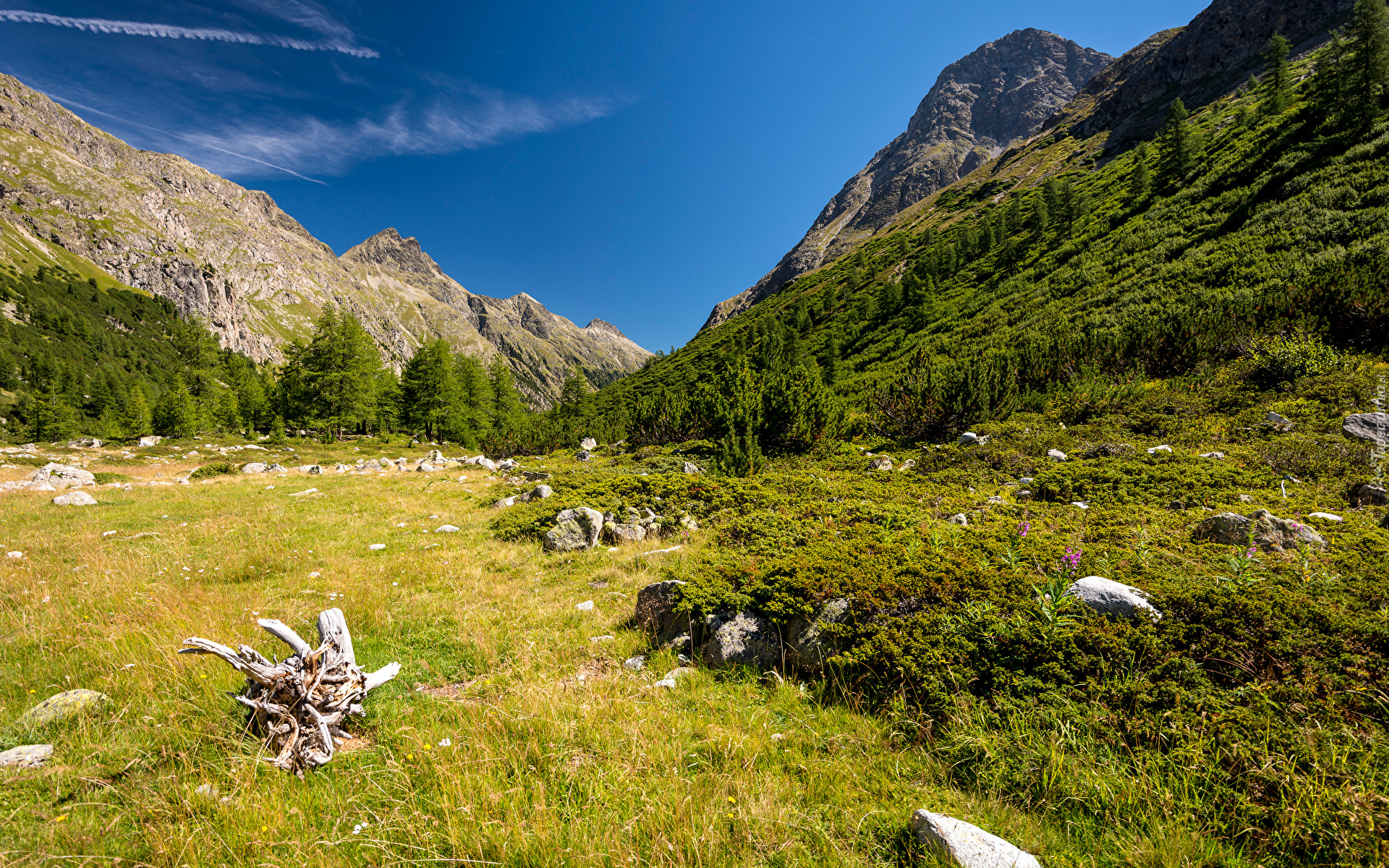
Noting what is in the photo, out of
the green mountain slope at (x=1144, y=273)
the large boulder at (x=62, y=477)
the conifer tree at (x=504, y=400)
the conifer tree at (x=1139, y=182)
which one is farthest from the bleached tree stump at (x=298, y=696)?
the conifer tree at (x=1139, y=182)

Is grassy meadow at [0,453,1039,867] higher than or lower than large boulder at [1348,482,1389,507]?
lower

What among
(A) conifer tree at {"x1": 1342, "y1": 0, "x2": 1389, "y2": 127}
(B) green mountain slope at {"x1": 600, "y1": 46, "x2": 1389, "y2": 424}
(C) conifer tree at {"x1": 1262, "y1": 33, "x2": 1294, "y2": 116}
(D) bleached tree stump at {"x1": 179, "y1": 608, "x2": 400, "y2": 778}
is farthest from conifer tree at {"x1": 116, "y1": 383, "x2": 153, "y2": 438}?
(C) conifer tree at {"x1": 1262, "y1": 33, "x2": 1294, "y2": 116}

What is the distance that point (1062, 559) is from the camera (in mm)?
4320

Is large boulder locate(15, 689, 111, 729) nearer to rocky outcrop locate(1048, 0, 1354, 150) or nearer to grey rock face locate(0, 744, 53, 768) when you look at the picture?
grey rock face locate(0, 744, 53, 768)

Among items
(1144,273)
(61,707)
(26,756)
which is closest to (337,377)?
(61,707)

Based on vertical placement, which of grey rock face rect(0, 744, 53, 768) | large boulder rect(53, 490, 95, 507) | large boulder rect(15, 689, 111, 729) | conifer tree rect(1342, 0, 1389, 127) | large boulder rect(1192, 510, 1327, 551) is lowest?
grey rock face rect(0, 744, 53, 768)

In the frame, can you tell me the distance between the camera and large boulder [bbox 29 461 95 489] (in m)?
16.3

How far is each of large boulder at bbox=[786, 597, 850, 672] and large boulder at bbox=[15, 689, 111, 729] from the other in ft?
17.8

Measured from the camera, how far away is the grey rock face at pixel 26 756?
285 centimetres

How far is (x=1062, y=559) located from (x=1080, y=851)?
2.69 metres

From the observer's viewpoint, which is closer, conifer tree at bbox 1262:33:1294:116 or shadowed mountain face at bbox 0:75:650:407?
conifer tree at bbox 1262:33:1294:116

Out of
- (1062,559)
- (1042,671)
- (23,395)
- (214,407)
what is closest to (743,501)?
(1062,559)

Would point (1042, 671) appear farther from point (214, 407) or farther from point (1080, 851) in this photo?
point (214, 407)

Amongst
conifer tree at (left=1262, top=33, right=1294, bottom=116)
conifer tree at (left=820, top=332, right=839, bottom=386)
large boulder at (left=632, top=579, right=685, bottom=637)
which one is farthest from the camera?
conifer tree at (left=1262, top=33, right=1294, bottom=116)
